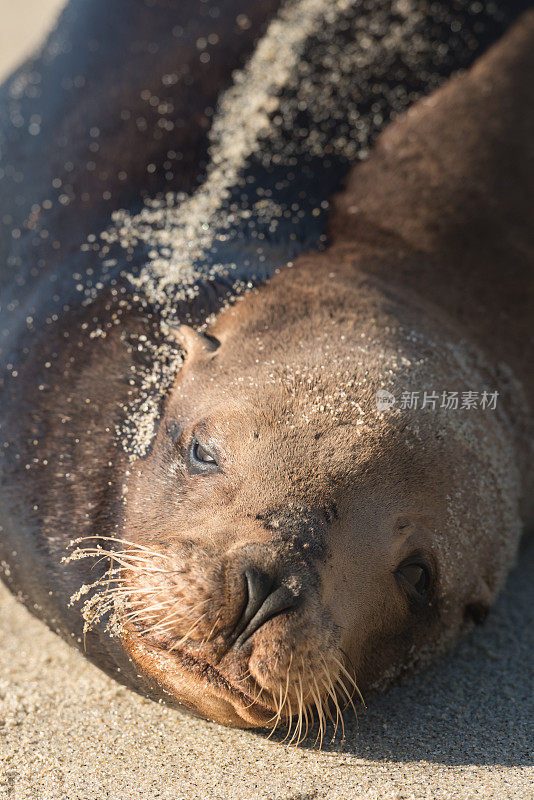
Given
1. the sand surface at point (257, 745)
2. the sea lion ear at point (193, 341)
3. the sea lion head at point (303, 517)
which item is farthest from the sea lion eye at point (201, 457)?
the sand surface at point (257, 745)

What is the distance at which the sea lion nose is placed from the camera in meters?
2.48

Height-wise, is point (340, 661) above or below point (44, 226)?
below

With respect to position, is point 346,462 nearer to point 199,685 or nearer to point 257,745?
point 199,685

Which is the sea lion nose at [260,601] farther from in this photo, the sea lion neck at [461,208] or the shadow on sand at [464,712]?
the sea lion neck at [461,208]

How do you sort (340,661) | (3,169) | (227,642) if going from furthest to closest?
1. (3,169)
2. (340,661)
3. (227,642)

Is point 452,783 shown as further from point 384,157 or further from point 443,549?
point 384,157

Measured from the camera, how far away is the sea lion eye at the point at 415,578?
296 centimetres

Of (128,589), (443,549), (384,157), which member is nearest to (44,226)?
(384,157)

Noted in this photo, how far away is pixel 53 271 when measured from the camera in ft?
13.0

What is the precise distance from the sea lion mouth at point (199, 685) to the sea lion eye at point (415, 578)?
64cm

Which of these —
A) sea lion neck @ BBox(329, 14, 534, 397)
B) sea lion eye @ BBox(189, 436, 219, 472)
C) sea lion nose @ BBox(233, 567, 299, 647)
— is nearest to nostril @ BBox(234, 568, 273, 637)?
sea lion nose @ BBox(233, 567, 299, 647)

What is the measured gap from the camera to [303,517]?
2.67 meters

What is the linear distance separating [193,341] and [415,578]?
124 centimetres

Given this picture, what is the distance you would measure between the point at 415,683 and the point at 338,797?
0.70 metres
